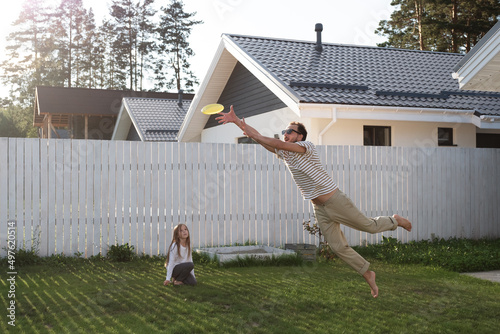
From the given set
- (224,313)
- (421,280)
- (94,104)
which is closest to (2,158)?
(224,313)

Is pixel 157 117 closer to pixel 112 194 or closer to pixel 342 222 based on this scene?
pixel 112 194

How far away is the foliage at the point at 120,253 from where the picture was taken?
9195mm

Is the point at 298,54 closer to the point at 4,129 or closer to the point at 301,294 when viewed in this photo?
the point at 301,294

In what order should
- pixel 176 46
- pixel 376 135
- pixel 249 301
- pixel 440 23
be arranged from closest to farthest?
pixel 249 301
pixel 376 135
pixel 440 23
pixel 176 46

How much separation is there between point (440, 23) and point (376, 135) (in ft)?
69.9

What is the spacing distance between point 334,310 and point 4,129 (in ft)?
200

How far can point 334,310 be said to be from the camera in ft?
19.4

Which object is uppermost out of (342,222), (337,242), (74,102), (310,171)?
(74,102)

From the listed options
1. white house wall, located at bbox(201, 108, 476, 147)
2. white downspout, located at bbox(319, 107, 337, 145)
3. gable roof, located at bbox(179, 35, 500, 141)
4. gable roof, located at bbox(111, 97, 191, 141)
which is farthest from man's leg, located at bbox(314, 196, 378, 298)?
gable roof, located at bbox(111, 97, 191, 141)

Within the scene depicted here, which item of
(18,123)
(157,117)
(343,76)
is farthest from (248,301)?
(18,123)

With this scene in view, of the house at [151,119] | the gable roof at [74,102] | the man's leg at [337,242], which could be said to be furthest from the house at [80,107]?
the man's leg at [337,242]

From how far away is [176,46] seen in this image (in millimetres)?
47531

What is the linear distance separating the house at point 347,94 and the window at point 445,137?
1.0 inches

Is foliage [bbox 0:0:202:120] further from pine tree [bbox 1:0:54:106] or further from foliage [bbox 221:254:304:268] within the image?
foliage [bbox 221:254:304:268]
